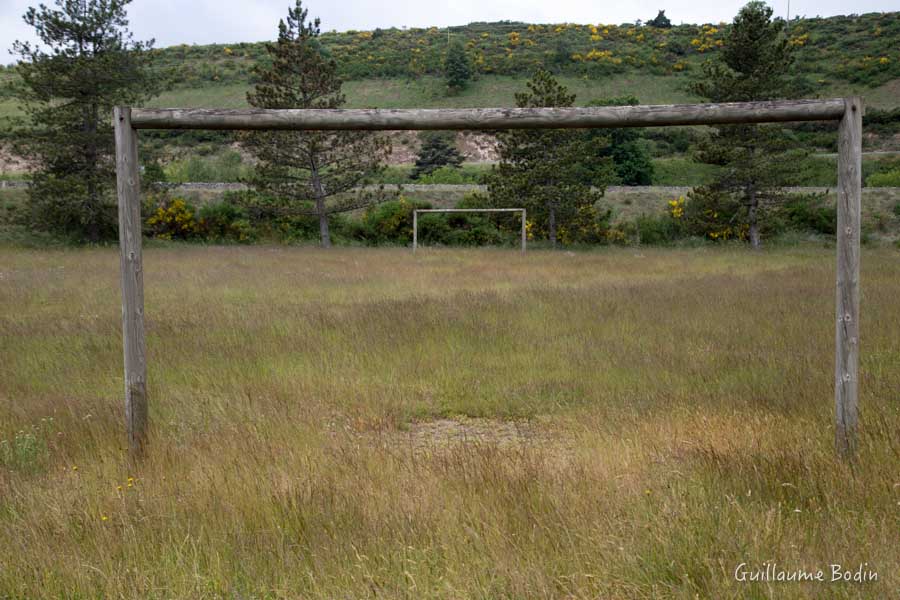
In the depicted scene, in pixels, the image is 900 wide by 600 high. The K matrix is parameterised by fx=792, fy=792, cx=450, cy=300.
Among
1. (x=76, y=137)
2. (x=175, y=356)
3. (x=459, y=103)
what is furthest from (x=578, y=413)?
(x=459, y=103)

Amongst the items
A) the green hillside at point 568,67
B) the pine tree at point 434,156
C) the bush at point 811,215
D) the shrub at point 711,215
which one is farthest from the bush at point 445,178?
the bush at point 811,215

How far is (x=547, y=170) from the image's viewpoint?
28.0 m

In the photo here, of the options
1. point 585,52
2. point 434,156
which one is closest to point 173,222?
point 434,156

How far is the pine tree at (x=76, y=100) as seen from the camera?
87.7ft

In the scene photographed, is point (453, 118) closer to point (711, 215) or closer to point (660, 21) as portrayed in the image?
point (711, 215)

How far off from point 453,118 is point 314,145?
998 inches

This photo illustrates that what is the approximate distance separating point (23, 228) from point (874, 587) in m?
31.8

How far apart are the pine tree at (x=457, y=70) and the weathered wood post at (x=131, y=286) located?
190 ft

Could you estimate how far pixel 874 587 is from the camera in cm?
274

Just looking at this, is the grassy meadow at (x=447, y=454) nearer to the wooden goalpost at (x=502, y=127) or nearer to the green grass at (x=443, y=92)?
the wooden goalpost at (x=502, y=127)

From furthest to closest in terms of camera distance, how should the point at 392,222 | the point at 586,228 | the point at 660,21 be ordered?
the point at 660,21 → the point at 392,222 → the point at 586,228

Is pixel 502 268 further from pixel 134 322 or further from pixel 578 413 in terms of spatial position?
pixel 134 322

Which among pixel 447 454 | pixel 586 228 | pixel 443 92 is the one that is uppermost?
pixel 443 92

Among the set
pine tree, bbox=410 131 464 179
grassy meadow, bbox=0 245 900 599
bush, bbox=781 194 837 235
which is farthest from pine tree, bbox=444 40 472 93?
grassy meadow, bbox=0 245 900 599
